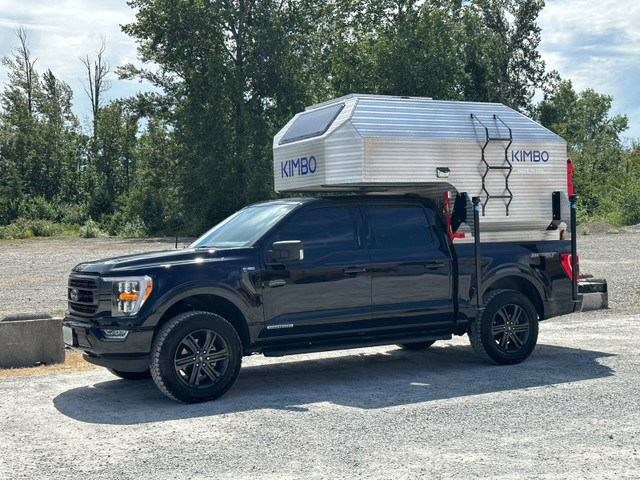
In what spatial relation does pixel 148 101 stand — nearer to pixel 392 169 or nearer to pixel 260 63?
pixel 260 63

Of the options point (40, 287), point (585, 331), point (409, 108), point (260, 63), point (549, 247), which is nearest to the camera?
point (409, 108)

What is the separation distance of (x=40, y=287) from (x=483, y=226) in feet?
43.1

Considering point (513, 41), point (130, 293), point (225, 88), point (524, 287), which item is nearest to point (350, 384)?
point (130, 293)

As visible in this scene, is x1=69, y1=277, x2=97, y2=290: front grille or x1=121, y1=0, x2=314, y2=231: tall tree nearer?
x1=69, y1=277, x2=97, y2=290: front grille

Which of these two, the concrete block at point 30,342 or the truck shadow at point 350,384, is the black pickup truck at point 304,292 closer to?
the truck shadow at point 350,384

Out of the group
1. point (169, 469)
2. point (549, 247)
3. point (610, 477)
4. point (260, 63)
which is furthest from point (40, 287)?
point (260, 63)

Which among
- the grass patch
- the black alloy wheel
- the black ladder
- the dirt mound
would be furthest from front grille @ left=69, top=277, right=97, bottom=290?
the dirt mound

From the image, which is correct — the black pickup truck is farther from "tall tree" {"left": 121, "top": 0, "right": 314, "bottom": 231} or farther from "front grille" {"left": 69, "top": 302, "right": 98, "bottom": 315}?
"tall tree" {"left": 121, "top": 0, "right": 314, "bottom": 231}

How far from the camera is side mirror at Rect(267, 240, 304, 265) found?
25.0 feet

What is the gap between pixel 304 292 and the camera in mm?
7895

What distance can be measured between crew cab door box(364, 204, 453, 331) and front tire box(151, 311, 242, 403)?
1.71 meters

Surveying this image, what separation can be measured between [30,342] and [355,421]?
15.7 ft

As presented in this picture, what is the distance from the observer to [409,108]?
898 centimetres

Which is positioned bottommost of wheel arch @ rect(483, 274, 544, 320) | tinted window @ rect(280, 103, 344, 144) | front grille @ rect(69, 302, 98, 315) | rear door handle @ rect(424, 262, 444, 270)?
wheel arch @ rect(483, 274, 544, 320)
